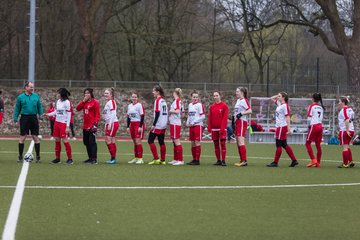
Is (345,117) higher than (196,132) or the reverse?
higher

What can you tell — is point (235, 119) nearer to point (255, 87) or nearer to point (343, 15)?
point (255, 87)

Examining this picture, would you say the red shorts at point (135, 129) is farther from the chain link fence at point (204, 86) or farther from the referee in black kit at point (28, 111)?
the chain link fence at point (204, 86)

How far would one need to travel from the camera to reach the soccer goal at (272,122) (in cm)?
3884

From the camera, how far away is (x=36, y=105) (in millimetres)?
19359

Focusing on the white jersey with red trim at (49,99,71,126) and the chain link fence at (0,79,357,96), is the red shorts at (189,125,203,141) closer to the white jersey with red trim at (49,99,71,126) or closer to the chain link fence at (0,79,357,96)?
the white jersey with red trim at (49,99,71,126)

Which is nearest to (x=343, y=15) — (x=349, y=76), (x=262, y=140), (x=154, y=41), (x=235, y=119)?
(x=349, y=76)

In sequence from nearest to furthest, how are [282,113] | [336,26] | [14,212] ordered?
1. [14,212]
2. [282,113]
3. [336,26]

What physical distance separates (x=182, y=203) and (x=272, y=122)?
30.5 meters

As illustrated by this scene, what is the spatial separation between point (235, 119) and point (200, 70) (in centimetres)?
4175

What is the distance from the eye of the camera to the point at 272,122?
4141 centimetres

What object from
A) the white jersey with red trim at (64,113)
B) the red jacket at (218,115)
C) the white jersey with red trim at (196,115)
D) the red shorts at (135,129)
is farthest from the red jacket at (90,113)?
the red jacket at (218,115)

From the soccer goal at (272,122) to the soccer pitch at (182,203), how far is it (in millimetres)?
20893

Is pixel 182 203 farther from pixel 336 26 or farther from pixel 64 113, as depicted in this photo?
pixel 336 26

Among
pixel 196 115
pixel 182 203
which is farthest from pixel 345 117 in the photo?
pixel 182 203
